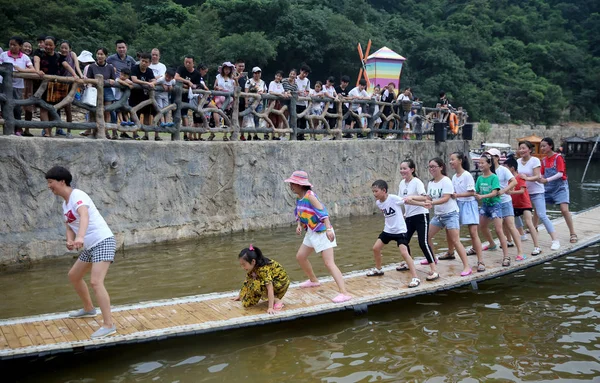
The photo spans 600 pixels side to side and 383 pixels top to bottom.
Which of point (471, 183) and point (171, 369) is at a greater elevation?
point (471, 183)

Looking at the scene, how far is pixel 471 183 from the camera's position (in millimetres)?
7535

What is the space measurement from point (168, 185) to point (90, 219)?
5.17 m

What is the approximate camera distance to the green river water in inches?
203

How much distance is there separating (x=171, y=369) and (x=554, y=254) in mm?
6125

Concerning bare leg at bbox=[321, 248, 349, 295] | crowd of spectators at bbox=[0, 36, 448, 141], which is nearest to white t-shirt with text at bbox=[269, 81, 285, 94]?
crowd of spectators at bbox=[0, 36, 448, 141]

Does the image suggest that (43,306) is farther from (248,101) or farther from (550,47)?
(550,47)

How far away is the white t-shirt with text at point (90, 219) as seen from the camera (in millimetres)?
5215

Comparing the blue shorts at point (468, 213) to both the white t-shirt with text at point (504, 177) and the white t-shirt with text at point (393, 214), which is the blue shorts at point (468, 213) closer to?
the white t-shirt with text at point (504, 177)

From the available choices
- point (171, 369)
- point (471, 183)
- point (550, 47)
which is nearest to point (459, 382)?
point (171, 369)

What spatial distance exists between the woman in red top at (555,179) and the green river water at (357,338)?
0.97 metres

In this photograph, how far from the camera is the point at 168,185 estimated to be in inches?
412

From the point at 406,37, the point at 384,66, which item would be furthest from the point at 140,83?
the point at 406,37

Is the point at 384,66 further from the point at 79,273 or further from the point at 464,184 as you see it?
the point at 79,273

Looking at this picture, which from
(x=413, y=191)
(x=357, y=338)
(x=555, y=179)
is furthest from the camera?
(x=555, y=179)
